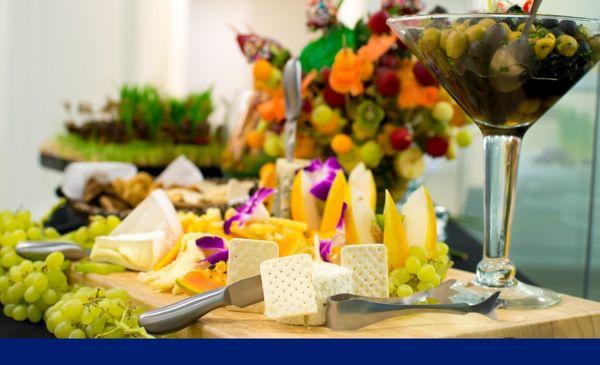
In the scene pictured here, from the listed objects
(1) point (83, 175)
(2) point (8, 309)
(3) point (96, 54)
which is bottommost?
(2) point (8, 309)

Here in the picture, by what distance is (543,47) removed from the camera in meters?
0.80

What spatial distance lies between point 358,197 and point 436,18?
277 millimetres

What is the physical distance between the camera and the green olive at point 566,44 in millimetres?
807

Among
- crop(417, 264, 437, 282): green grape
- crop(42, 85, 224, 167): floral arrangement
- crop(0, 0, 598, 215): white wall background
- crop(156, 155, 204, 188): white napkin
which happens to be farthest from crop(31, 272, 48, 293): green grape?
crop(0, 0, 598, 215): white wall background

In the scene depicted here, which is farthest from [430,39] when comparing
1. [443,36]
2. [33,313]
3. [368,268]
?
[33,313]

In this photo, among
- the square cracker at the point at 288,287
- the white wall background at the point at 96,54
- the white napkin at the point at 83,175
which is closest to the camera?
the square cracker at the point at 288,287

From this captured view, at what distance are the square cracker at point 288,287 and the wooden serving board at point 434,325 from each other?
2 centimetres

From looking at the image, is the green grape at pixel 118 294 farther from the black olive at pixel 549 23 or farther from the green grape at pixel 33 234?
the black olive at pixel 549 23

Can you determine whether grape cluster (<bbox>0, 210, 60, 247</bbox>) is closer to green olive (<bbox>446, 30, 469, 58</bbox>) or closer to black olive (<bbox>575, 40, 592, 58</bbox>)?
green olive (<bbox>446, 30, 469, 58</bbox>)

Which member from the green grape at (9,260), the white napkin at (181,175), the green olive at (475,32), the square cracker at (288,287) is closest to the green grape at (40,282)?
the green grape at (9,260)

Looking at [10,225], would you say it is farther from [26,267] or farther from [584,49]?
[584,49]

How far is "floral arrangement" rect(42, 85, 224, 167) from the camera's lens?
2.71 m

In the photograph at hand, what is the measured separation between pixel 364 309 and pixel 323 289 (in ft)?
0.14

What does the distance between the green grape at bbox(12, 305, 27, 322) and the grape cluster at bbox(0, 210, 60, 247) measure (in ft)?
0.49
